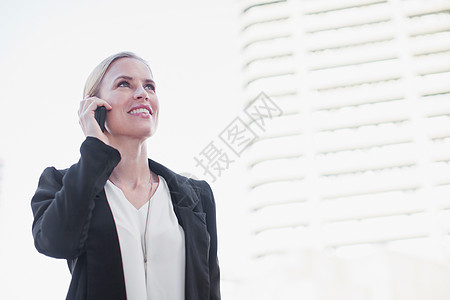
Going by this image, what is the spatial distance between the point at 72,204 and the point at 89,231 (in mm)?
64

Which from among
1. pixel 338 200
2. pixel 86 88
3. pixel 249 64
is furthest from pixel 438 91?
pixel 86 88

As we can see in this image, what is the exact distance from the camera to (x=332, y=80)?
2888cm

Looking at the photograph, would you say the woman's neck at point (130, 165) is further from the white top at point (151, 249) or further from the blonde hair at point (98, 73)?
the blonde hair at point (98, 73)

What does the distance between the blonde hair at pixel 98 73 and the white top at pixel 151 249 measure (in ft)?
0.79

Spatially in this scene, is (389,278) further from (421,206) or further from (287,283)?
(421,206)

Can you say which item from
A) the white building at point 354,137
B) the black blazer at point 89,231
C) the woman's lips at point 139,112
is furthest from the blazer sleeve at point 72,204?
the white building at point 354,137

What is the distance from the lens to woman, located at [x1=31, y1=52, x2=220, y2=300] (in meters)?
0.74

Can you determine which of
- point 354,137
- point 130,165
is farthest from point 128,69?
point 354,137

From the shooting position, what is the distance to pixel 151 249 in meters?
0.81

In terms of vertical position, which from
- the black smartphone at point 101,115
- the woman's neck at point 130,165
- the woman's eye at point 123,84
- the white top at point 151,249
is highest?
the woman's eye at point 123,84

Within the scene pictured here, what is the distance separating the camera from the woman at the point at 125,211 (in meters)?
0.74

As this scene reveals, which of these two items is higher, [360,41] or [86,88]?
[360,41]

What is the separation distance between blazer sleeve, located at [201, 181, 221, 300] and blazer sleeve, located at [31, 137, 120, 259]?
266 millimetres

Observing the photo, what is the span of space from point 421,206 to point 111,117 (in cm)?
3016
